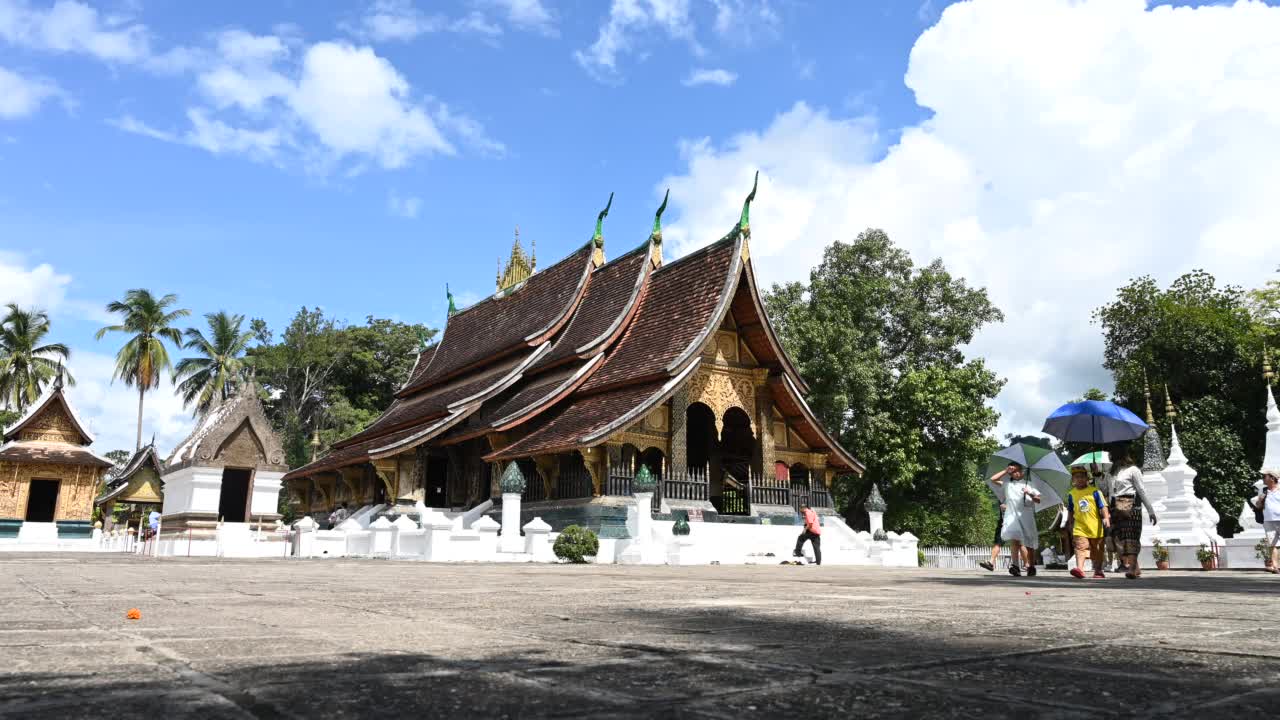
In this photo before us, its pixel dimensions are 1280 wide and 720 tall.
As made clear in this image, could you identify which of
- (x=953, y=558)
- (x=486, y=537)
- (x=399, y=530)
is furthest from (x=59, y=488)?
(x=953, y=558)

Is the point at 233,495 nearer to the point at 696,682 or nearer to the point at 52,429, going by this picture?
the point at 52,429

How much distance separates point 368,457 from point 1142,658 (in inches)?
749

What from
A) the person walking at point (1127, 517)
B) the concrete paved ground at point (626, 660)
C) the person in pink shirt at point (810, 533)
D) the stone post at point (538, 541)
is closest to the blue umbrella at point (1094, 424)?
the person walking at point (1127, 517)

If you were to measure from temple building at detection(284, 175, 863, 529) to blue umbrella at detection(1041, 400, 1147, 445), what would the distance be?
6375mm

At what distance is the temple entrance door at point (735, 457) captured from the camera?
793 inches

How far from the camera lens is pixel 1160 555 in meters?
16.2

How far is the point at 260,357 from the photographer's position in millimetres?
42156

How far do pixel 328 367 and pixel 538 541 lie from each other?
29806 millimetres

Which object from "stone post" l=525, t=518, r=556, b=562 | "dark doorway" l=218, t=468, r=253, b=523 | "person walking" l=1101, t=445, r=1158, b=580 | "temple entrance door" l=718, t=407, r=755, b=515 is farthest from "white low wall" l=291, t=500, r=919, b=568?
"person walking" l=1101, t=445, r=1158, b=580

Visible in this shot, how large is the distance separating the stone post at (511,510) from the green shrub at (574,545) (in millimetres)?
1177

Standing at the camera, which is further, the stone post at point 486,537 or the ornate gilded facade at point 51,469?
the ornate gilded facade at point 51,469

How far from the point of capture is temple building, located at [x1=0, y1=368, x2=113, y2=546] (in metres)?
27.3

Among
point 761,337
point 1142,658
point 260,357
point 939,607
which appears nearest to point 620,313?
point 761,337

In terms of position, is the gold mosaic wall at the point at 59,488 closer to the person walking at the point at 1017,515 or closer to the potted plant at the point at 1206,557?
the person walking at the point at 1017,515
